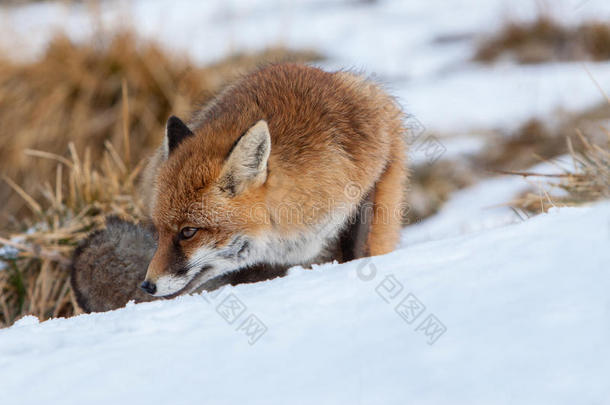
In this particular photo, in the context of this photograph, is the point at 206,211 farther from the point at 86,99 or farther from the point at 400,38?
the point at 400,38

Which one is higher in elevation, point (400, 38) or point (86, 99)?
point (86, 99)

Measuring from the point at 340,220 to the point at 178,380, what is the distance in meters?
1.72

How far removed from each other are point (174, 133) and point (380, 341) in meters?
2.00

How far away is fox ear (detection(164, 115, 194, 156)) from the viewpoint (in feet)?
10.6

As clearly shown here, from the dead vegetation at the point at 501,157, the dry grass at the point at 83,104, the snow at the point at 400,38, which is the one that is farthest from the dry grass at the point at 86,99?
the dead vegetation at the point at 501,157

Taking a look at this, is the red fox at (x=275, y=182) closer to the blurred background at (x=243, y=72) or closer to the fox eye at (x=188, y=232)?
the fox eye at (x=188, y=232)

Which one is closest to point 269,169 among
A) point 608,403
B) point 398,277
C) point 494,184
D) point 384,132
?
point 384,132

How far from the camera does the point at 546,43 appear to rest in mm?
8977

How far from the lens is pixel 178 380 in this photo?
159 centimetres

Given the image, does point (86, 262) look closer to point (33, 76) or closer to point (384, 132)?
point (384, 132)

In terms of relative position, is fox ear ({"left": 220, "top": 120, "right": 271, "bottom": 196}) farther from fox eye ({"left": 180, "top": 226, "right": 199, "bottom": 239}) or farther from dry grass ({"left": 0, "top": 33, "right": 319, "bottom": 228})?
dry grass ({"left": 0, "top": 33, "right": 319, "bottom": 228})

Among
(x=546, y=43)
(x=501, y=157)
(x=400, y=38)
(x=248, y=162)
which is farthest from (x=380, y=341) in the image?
(x=400, y=38)

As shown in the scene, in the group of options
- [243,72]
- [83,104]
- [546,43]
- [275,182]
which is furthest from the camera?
[546,43]

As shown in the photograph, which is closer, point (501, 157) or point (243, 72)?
point (243, 72)
